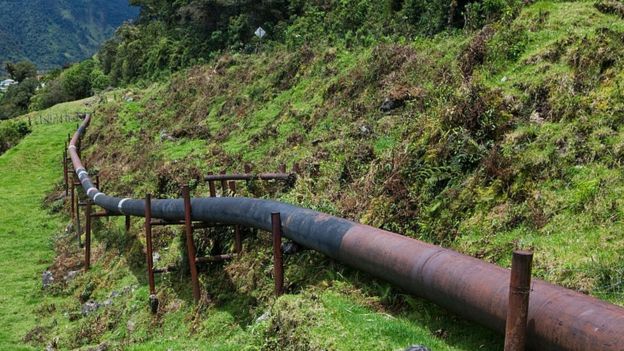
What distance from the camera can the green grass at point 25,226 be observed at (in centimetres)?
1495

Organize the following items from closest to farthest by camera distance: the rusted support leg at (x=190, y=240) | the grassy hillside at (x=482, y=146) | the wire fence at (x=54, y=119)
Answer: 1. the grassy hillside at (x=482, y=146)
2. the rusted support leg at (x=190, y=240)
3. the wire fence at (x=54, y=119)

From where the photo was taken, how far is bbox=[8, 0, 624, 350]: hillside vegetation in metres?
7.01

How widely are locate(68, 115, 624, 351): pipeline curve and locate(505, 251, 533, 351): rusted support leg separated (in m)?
0.40

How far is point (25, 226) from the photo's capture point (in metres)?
23.4

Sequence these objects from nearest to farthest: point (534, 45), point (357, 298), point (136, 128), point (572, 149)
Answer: point (357, 298) < point (572, 149) < point (534, 45) < point (136, 128)

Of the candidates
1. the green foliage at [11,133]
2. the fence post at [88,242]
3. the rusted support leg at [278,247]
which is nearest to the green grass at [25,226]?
the green foliage at [11,133]

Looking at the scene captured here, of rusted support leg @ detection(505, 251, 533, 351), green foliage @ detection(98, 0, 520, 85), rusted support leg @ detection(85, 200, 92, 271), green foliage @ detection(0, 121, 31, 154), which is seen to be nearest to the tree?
green foliage @ detection(98, 0, 520, 85)

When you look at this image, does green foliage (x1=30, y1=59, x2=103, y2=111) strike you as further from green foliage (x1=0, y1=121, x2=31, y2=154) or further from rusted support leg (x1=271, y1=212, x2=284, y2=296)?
rusted support leg (x1=271, y1=212, x2=284, y2=296)

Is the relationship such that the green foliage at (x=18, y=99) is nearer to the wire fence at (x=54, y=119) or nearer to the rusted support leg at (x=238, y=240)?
the wire fence at (x=54, y=119)

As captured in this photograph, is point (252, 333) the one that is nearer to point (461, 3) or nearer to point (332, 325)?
point (332, 325)

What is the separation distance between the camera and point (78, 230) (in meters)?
20.4

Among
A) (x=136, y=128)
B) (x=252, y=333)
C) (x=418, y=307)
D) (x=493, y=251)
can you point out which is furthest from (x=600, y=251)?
(x=136, y=128)

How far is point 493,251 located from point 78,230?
16.7m

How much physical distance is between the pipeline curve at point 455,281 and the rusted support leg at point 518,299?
15.9 inches
